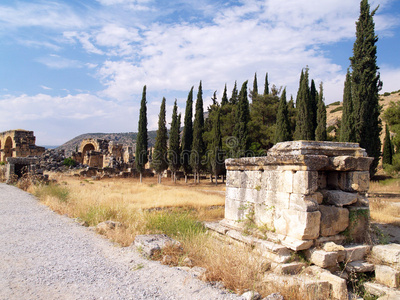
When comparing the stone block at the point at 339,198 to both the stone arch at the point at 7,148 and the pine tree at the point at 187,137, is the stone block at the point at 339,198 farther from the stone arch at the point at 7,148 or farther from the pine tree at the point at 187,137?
the stone arch at the point at 7,148

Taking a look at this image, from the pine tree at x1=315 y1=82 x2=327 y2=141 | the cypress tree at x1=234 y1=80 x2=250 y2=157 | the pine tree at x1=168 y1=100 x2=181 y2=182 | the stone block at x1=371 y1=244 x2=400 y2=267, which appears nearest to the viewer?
the stone block at x1=371 y1=244 x2=400 y2=267

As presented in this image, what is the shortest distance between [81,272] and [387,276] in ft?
14.5

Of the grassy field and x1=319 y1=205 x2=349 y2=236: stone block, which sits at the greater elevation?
x1=319 y1=205 x2=349 y2=236: stone block

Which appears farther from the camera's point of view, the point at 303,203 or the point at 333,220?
the point at 333,220

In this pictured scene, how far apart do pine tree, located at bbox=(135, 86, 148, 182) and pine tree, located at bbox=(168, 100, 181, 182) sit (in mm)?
2743

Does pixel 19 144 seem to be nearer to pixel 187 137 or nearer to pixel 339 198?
pixel 187 137

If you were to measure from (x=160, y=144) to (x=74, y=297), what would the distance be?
26.8 meters

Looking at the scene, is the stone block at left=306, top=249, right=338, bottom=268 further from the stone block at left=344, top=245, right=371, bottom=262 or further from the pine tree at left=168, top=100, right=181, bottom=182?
the pine tree at left=168, top=100, right=181, bottom=182

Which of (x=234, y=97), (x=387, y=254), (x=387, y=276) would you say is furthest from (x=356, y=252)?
(x=234, y=97)

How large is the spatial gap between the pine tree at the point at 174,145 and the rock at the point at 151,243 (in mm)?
24118

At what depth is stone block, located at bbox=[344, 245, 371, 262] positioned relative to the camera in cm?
452

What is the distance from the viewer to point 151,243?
15.9 ft

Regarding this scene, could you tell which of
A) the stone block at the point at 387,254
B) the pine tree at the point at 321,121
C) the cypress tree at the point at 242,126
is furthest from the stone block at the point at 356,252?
the cypress tree at the point at 242,126

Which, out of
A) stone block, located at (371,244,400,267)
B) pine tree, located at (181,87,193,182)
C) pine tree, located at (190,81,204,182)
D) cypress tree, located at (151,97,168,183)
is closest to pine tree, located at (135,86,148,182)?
cypress tree, located at (151,97,168,183)
